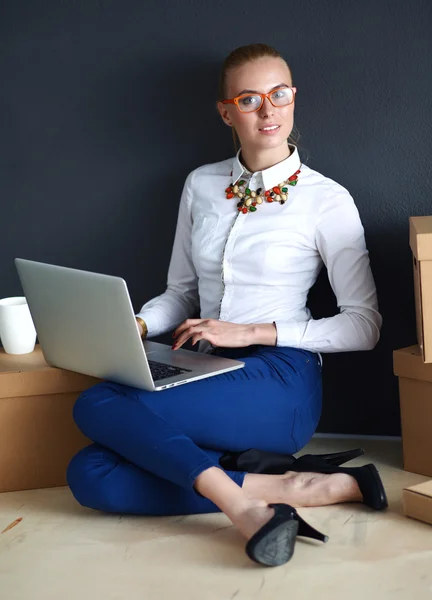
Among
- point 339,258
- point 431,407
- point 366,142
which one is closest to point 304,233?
point 339,258

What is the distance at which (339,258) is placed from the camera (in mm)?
2561

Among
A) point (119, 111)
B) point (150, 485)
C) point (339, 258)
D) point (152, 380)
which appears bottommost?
point (150, 485)

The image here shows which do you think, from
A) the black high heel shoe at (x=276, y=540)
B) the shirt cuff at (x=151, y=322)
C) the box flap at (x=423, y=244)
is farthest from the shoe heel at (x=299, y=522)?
the shirt cuff at (x=151, y=322)

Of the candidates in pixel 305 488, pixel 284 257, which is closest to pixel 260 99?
pixel 284 257

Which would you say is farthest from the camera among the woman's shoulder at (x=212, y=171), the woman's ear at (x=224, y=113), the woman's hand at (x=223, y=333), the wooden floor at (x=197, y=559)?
the woman's shoulder at (x=212, y=171)

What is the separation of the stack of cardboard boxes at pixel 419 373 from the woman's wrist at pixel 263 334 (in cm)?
38

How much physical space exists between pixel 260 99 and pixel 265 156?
18 cm

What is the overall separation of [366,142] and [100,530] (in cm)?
146

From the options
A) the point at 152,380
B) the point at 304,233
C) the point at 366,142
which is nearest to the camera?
the point at 152,380

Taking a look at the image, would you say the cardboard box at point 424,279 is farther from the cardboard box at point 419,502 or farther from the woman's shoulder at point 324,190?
the cardboard box at point 419,502

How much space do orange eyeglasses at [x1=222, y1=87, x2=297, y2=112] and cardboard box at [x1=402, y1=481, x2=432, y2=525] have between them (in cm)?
116

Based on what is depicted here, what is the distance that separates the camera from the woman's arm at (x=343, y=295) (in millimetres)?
2523

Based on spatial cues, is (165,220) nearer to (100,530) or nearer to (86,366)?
(86,366)

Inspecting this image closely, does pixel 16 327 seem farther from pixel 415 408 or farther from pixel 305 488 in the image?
pixel 415 408
